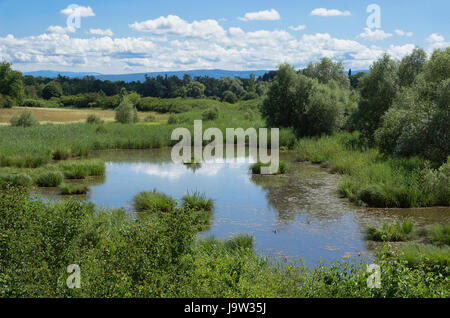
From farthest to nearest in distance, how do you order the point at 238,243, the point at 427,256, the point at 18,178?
1. the point at 18,178
2. the point at 238,243
3. the point at 427,256

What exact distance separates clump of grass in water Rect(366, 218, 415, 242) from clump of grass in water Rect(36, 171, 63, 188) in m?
10.9

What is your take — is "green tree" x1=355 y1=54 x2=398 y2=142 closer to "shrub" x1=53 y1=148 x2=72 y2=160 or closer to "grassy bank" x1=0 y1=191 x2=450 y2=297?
"shrub" x1=53 y1=148 x2=72 y2=160

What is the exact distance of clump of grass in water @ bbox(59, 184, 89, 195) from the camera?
15.1 metres

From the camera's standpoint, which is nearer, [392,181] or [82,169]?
[392,181]

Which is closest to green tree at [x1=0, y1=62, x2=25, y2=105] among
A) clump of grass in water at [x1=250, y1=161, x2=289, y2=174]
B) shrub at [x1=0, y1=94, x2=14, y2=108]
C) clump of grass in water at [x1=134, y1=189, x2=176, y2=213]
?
shrub at [x1=0, y1=94, x2=14, y2=108]

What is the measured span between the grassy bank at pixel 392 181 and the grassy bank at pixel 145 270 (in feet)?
23.1

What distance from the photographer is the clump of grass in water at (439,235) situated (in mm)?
9477

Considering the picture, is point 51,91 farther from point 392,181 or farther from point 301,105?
point 392,181

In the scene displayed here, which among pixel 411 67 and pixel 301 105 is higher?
pixel 411 67

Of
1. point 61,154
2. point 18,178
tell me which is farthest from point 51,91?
point 18,178

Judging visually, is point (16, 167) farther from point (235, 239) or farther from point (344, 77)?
point (344, 77)

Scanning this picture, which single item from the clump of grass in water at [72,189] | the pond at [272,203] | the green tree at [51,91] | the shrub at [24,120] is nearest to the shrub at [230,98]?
the green tree at [51,91]

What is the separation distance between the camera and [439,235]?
9.62 m

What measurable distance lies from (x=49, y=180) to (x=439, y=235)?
12.7 m
